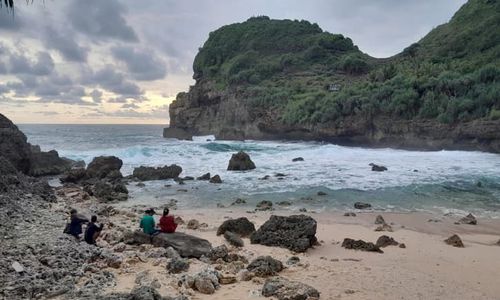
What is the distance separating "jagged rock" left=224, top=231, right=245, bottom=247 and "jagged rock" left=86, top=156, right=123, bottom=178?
52.2 ft

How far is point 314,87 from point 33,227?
5427cm

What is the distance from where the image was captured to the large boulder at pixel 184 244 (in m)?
10.0

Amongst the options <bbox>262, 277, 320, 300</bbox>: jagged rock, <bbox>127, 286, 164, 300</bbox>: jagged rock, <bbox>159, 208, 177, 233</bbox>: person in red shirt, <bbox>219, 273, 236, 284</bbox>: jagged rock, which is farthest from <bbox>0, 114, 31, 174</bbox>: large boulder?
<bbox>262, 277, 320, 300</bbox>: jagged rock

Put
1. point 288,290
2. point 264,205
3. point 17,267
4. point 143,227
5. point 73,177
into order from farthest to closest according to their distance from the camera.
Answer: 1. point 73,177
2. point 264,205
3. point 143,227
4. point 17,267
5. point 288,290

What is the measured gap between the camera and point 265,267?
8.76 m

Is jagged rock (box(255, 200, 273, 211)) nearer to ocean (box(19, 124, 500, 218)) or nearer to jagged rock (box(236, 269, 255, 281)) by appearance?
ocean (box(19, 124, 500, 218))

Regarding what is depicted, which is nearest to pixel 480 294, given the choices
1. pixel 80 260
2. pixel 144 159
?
pixel 80 260

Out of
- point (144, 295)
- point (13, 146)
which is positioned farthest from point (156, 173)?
point (144, 295)

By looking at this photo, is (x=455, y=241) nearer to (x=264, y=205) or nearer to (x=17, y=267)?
(x=264, y=205)

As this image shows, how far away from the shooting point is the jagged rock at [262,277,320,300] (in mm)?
7320

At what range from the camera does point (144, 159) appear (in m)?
37.1

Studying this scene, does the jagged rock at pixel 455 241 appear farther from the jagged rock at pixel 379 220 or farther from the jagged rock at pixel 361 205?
the jagged rock at pixel 361 205

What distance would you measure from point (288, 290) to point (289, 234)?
12.7 ft

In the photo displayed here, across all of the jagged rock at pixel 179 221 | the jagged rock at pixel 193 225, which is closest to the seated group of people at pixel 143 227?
the jagged rock at pixel 193 225
